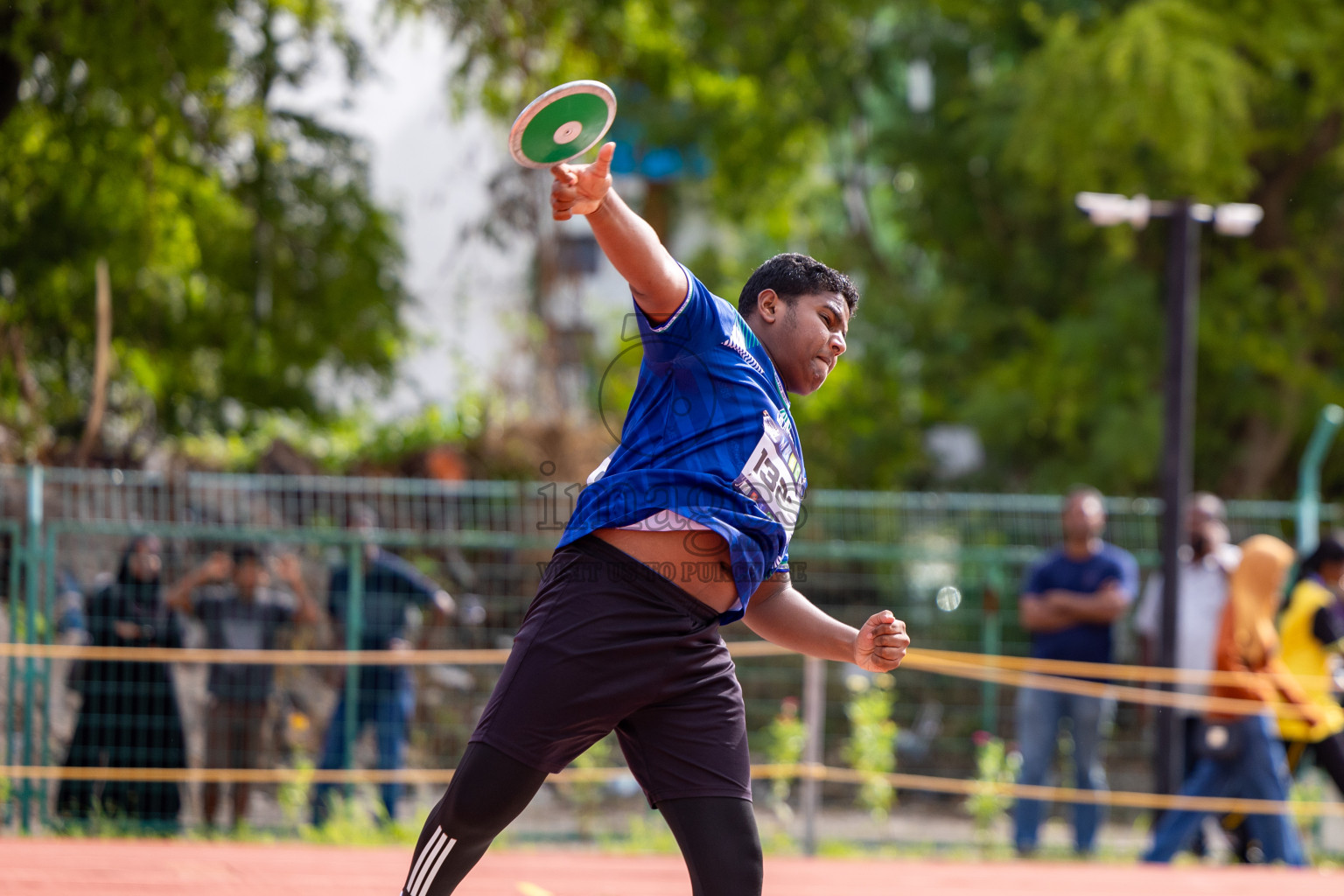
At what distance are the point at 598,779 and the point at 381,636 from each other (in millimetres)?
1584

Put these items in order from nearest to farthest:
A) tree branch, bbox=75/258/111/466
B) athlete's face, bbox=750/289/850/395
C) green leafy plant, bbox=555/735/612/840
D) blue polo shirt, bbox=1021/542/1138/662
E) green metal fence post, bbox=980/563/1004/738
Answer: athlete's face, bbox=750/289/850/395
blue polo shirt, bbox=1021/542/1138/662
green leafy plant, bbox=555/735/612/840
green metal fence post, bbox=980/563/1004/738
tree branch, bbox=75/258/111/466

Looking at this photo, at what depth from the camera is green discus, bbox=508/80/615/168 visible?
2.58m

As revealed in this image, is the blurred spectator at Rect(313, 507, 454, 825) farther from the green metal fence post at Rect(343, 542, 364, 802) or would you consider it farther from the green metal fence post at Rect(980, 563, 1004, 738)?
the green metal fence post at Rect(980, 563, 1004, 738)

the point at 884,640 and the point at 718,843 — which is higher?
the point at 884,640

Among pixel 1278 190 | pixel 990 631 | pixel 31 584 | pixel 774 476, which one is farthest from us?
pixel 1278 190

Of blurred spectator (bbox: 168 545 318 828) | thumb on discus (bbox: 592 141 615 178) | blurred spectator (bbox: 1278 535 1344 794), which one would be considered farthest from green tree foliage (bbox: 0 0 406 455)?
blurred spectator (bbox: 1278 535 1344 794)

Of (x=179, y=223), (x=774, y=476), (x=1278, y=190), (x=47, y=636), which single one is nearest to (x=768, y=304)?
(x=774, y=476)

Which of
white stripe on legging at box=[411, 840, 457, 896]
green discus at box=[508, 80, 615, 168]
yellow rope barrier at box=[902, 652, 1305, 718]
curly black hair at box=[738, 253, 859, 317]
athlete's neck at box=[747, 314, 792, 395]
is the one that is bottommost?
yellow rope barrier at box=[902, 652, 1305, 718]

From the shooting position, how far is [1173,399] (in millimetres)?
8828

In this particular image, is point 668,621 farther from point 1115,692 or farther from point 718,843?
point 1115,692

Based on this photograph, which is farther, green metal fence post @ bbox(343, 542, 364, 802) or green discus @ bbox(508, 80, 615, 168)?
green metal fence post @ bbox(343, 542, 364, 802)

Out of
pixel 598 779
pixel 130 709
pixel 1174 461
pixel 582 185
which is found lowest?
pixel 598 779

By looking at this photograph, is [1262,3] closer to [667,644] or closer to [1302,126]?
[1302,126]

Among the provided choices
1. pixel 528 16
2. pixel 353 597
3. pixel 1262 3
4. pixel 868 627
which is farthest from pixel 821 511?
pixel 1262 3
